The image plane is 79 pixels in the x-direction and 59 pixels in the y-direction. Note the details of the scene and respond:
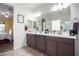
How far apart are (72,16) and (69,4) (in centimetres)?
27

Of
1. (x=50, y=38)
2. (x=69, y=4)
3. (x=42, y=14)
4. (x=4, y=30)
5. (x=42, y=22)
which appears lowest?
(x=50, y=38)

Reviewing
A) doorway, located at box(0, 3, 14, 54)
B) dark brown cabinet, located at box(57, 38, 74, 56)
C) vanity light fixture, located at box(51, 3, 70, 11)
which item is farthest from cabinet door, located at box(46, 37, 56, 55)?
doorway, located at box(0, 3, 14, 54)

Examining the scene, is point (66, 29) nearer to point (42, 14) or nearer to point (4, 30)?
point (42, 14)

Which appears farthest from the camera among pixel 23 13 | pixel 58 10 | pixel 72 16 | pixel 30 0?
pixel 23 13

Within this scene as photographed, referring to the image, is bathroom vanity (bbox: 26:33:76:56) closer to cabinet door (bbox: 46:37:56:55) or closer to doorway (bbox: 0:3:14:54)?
cabinet door (bbox: 46:37:56:55)

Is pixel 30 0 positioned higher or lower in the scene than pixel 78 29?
higher

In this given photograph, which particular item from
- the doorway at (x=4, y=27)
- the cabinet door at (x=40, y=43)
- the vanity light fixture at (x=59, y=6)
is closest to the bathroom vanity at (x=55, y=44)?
the cabinet door at (x=40, y=43)

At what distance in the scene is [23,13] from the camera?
2.45 m

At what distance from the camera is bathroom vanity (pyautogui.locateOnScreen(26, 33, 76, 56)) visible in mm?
1955

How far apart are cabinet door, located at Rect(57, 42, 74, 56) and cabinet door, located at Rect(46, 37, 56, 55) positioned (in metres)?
0.14

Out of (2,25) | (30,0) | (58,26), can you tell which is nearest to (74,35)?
(58,26)

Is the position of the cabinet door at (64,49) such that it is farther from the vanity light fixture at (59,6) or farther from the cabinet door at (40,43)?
the vanity light fixture at (59,6)

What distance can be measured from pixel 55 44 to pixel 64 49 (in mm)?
291

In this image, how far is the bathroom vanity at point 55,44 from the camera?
6.41 ft
